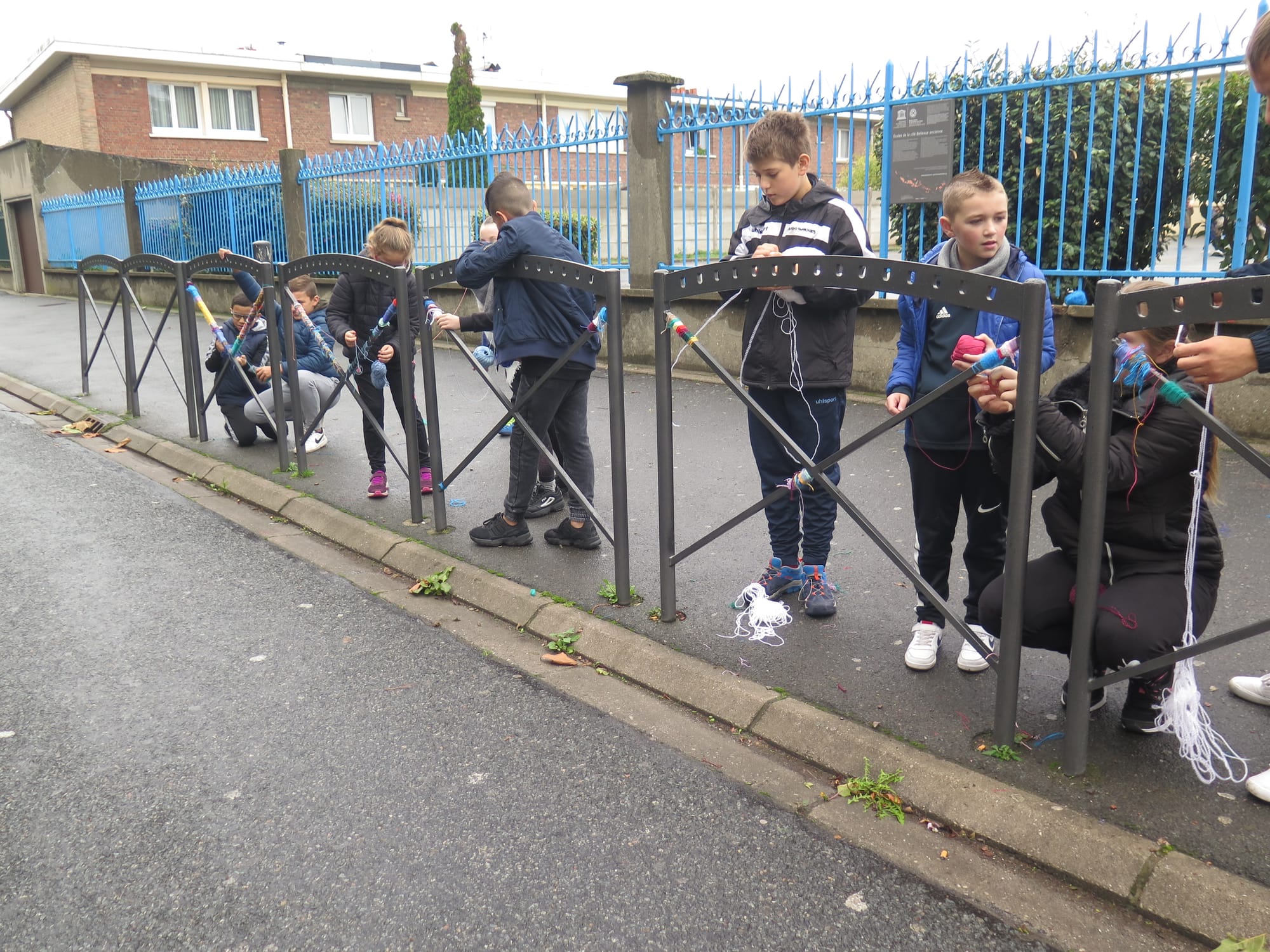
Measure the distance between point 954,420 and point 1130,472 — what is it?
70 centimetres

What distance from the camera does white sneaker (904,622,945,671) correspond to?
11.5 ft

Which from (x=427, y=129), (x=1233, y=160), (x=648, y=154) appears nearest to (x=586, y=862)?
Result: (x=1233, y=160)

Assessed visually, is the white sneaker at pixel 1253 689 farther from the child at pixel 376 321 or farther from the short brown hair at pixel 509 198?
the child at pixel 376 321

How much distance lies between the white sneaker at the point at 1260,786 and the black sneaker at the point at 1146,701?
1.01ft

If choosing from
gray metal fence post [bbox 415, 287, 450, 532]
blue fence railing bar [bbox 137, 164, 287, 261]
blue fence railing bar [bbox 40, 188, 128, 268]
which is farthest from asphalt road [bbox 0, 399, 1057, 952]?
blue fence railing bar [bbox 40, 188, 128, 268]

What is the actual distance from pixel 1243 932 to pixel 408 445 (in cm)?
406

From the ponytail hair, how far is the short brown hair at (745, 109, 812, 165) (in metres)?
2.61

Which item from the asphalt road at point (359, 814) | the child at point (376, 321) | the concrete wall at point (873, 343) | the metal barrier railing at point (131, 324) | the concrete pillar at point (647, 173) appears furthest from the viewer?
the concrete pillar at point (647, 173)

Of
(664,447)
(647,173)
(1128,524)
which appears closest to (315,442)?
(664,447)

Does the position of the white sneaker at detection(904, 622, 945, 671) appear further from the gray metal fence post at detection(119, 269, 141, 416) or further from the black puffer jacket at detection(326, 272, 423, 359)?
the gray metal fence post at detection(119, 269, 141, 416)

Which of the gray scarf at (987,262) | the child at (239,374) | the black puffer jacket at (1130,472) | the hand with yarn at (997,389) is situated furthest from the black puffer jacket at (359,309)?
the black puffer jacket at (1130,472)

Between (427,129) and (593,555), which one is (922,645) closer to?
(593,555)

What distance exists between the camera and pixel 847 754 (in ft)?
10.1

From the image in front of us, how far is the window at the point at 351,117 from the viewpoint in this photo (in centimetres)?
3166
